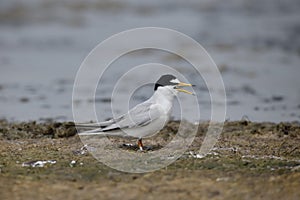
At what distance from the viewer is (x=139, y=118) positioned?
29.4 feet

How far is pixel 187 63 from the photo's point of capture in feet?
63.1

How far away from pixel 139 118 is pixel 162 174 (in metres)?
1.52

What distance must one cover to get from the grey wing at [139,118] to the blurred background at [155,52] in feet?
12.0

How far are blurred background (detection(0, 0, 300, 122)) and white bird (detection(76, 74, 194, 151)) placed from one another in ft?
11.6

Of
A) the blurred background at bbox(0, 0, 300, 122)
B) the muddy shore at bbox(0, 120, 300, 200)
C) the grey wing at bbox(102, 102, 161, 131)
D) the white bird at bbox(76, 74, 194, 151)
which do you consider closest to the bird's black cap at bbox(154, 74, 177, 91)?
the white bird at bbox(76, 74, 194, 151)

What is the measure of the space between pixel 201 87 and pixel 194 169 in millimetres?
8025

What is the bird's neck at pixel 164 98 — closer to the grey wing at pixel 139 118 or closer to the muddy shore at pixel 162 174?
the grey wing at pixel 139 118

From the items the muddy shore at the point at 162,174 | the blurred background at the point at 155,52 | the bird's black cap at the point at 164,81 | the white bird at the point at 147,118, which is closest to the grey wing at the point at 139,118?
the white bird at the point at 147,118

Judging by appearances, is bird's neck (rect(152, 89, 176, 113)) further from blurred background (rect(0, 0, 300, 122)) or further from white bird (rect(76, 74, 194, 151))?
blurred background (rect(0, 0, 300, 122))

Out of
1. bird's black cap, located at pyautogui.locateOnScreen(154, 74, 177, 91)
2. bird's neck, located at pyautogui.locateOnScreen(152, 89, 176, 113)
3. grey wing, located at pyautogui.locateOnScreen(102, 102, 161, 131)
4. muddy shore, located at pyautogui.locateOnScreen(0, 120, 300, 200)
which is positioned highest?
bird's black cap, located at pyautogui.locateOnScreen(154, 74, 177, 91)

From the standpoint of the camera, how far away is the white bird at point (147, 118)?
8945 mm

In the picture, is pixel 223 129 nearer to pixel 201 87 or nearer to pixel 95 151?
pixel 95 151

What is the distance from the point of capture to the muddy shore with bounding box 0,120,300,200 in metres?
6.98

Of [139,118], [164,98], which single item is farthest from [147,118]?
[164,98]
